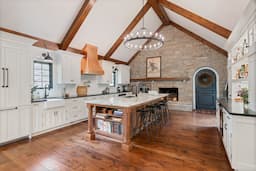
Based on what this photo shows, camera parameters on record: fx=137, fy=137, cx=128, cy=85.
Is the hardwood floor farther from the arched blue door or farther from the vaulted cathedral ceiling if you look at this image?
the arched blue door

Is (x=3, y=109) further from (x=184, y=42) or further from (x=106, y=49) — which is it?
(x=184, y=42)

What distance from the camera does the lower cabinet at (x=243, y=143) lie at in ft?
6.25

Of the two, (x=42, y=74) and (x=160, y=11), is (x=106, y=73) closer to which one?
(x=42, y=74)

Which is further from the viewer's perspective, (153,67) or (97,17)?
(153,67)

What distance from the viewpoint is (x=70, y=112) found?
4.52m

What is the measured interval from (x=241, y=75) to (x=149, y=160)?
2996 mm

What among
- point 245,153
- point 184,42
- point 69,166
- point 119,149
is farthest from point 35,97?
point 184,42

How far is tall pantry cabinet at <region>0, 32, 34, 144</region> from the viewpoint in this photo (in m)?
2.86

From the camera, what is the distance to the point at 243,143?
6.39 feet

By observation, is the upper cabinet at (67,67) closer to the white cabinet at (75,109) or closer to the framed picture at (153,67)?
the white cabinet at (75,109)

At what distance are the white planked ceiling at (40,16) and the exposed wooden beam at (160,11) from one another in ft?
9.13

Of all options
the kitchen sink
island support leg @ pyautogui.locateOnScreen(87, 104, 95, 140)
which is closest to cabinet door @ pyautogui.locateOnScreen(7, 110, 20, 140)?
the kitchen sink

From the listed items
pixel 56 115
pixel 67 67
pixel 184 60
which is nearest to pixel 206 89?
pixel 184 60

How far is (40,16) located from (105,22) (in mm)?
2124
